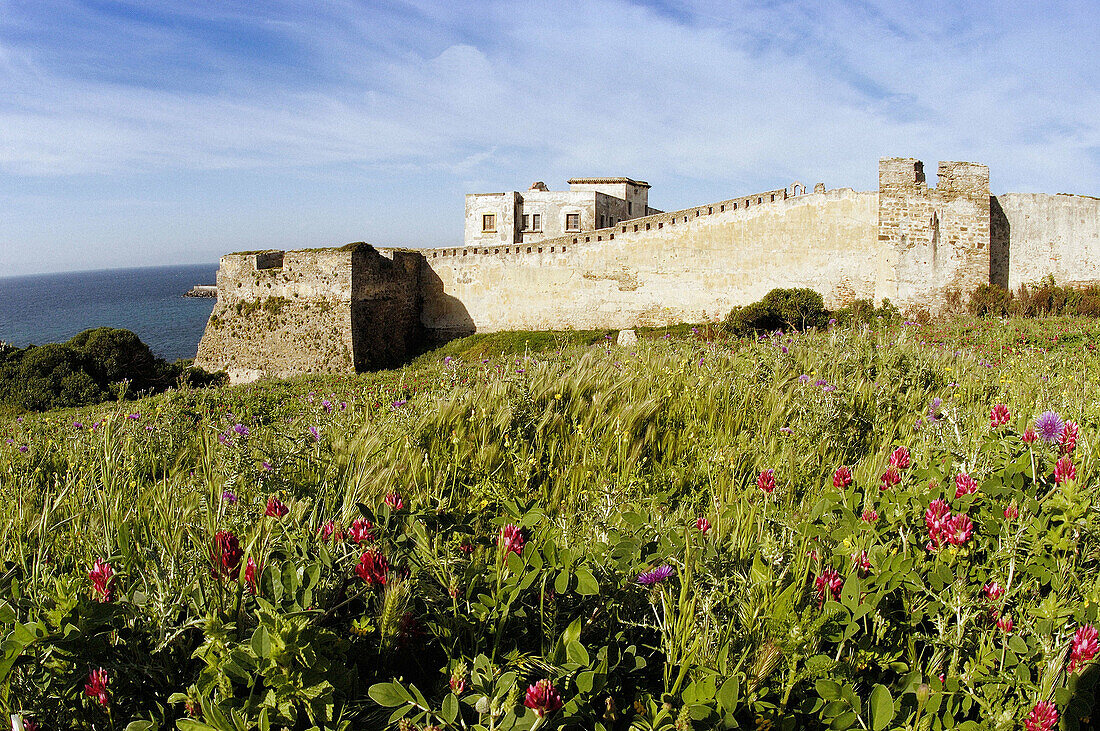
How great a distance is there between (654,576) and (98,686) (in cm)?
125

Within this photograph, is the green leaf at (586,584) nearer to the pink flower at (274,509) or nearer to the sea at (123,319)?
the pink flower at (274,509)

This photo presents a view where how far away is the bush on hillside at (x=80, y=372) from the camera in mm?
19609

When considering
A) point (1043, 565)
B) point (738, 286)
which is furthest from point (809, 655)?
point (738, 286)

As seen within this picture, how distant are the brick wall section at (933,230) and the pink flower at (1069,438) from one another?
19.4 m

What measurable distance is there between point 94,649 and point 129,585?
286 mm

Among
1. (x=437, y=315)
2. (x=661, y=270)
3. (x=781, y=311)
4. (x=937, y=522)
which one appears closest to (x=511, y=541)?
(x=937, y=522)

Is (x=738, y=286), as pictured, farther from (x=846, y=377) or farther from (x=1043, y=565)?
(x=1043, y=565)

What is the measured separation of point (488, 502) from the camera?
94.7 inches

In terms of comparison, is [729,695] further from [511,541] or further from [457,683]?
[511,541]

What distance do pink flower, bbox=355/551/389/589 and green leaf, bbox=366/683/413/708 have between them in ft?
1.02

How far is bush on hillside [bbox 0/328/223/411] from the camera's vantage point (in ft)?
64.3

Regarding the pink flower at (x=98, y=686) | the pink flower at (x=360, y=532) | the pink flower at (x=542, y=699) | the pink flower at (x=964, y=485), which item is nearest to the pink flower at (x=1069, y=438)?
the pink flower at (x=964, y=485)

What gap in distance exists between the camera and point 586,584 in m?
A: 1.76

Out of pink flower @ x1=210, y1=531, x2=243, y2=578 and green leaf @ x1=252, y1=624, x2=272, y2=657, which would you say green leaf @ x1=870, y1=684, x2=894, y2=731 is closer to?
green leaf @ x1=252, y1=624, x2=272, y2=657
